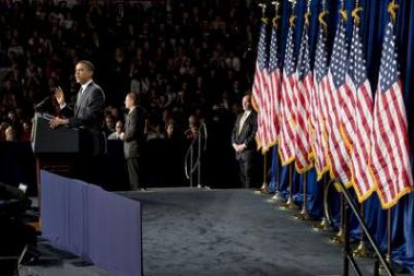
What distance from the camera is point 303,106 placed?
41.3ft

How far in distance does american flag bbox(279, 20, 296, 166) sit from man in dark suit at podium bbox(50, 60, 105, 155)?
3021mm

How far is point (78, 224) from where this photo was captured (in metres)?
9.93

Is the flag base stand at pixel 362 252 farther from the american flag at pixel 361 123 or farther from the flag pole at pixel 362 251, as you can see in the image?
the american flag at pixel 361 123

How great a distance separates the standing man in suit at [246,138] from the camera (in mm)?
14766

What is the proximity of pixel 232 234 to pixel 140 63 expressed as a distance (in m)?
11.3

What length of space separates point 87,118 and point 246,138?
4.65 metres

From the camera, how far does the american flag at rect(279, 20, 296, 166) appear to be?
1277cm

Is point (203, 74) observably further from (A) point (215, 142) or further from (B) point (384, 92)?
(B) point (384, 92)

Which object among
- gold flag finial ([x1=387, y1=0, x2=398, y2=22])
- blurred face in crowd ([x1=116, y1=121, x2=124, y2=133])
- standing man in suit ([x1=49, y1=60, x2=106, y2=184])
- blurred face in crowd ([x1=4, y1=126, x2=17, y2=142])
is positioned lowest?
blurred face in crowd ([x1=4, y1=126, x2=17, y2=142])

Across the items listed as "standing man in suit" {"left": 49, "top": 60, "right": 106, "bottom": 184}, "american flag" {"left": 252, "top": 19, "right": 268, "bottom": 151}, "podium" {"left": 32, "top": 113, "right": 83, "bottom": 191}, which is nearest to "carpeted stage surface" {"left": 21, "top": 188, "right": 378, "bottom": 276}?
"american flag" {"left": 252, "top": 19, "right": 268, "bottom": 151}

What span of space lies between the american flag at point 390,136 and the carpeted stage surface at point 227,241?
33.8 inches

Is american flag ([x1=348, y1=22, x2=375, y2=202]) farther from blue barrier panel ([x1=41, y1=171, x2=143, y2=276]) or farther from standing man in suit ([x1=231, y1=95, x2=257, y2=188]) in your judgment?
standing man in suit ([x1=231, y1=95, x2=257, y2=188])

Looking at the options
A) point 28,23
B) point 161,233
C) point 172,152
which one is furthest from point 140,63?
point 161,233

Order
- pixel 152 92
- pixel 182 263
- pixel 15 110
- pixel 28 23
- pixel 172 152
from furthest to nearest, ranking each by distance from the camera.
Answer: pixel 28 23
pixel 152 92
pixel 15 110
pixel 172 152
pixel 182 263
